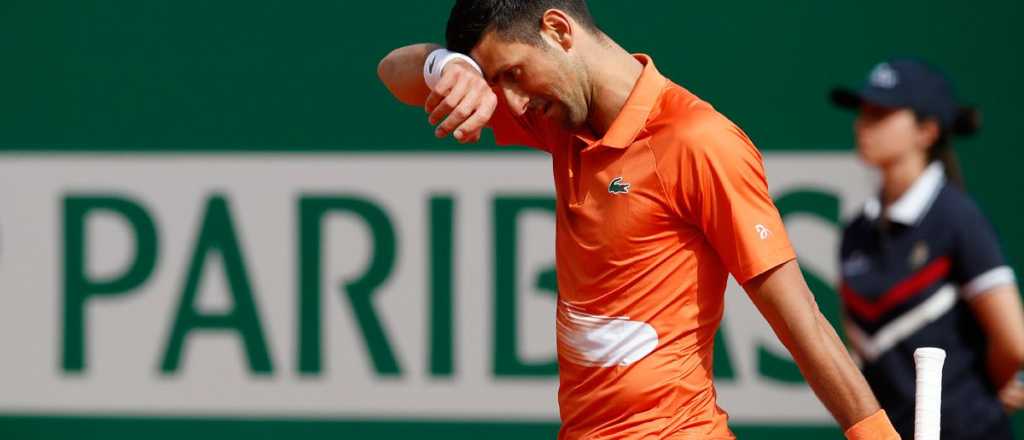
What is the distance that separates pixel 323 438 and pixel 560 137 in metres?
2.24

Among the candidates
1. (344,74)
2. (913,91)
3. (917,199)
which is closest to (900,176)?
(917,199)

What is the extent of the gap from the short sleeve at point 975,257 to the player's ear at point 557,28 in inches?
60.7

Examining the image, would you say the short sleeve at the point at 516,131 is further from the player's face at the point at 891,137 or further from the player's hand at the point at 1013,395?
the player's hand at the point at 1013,395

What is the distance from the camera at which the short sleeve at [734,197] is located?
8.68 feet

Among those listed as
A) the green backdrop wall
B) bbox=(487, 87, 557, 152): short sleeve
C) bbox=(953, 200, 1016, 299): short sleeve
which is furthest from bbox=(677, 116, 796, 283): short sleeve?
the green backdrop wall

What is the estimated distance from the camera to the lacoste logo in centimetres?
280

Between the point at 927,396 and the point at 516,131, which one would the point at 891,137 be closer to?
the point at 516,131

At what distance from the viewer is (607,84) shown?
9.55 feet

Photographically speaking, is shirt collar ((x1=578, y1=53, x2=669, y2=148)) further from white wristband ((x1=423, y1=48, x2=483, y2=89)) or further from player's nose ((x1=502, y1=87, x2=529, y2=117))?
white wristband ((x1=423, y1=48, x2=483, y2=89))

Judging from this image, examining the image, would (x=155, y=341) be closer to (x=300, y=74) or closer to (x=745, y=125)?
(x=300, y=74)

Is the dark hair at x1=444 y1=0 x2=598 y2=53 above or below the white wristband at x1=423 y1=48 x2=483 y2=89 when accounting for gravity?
above

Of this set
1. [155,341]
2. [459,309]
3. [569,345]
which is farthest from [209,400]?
[569,345]

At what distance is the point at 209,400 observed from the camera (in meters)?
5.03

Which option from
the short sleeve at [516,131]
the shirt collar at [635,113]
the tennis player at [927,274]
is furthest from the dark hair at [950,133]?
the shirt collar at [635,113]
